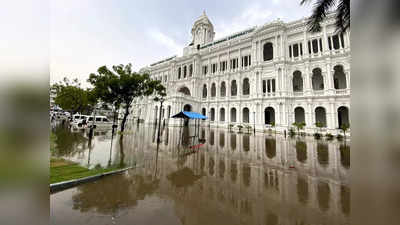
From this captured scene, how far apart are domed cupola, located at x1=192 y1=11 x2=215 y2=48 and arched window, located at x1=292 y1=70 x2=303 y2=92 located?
2473cm

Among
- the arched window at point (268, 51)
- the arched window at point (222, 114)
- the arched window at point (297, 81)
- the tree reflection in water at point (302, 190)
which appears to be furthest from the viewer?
the arched window at point (222, 114)

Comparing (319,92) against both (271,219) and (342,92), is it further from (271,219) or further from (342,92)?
(271,219)

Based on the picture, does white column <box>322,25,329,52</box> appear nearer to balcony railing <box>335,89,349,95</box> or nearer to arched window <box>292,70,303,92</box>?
arched window <box>292,70,303,92</box>

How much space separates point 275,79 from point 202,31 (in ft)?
86.5

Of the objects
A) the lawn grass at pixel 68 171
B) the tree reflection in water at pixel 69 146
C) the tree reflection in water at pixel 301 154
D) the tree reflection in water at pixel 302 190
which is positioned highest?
the tree reflection in water at pixel 69 146

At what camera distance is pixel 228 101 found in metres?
27.3

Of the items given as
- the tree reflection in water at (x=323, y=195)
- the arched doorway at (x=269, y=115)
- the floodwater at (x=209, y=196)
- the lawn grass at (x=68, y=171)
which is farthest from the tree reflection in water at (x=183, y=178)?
the arched doorway at (x=269, y=115)

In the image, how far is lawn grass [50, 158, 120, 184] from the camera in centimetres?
427

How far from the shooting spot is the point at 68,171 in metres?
4.79

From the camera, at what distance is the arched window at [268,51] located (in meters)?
24.7

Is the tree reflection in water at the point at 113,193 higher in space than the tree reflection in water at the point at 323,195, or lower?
higher

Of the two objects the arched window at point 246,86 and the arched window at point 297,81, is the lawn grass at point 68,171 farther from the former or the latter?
the arched window at point 246,86
